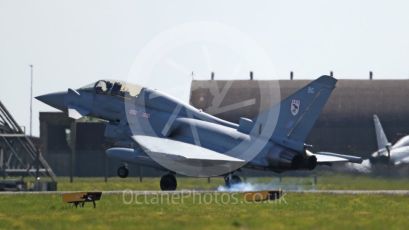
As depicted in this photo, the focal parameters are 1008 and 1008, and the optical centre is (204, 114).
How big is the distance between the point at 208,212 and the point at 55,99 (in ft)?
Result: 72.5

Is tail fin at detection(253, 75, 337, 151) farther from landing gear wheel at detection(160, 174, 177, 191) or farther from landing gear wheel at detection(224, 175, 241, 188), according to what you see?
landing gear wheel at detection(160, 174, 177, 191)

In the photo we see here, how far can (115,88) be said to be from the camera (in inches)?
2034

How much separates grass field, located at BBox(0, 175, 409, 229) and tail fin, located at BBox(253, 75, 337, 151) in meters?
3.49

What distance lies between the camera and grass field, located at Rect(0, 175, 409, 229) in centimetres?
2873

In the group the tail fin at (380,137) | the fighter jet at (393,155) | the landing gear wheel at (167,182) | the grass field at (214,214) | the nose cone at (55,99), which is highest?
the nose cone at (55,99)

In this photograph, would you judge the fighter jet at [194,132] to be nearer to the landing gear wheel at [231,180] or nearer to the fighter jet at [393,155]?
the landing gear wheel at [231,180]

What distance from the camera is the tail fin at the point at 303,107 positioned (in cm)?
4597

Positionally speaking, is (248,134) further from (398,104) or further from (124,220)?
A: (398,104)

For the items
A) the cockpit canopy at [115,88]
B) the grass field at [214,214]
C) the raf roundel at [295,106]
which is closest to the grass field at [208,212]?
the grass field at [214,214]

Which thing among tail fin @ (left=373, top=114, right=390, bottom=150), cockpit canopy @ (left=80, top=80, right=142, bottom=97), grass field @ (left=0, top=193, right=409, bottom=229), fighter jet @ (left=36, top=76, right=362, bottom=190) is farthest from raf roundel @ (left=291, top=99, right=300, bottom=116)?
tail fin @ (left=373, top=114, right=390, bottom=150)

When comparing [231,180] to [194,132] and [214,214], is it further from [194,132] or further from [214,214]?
[214,214]

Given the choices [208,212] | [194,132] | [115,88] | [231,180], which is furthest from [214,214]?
[115,88]

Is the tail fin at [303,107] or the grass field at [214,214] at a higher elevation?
the tail fin at [303,107]

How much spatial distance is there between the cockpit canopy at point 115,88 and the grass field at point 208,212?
763 cm
